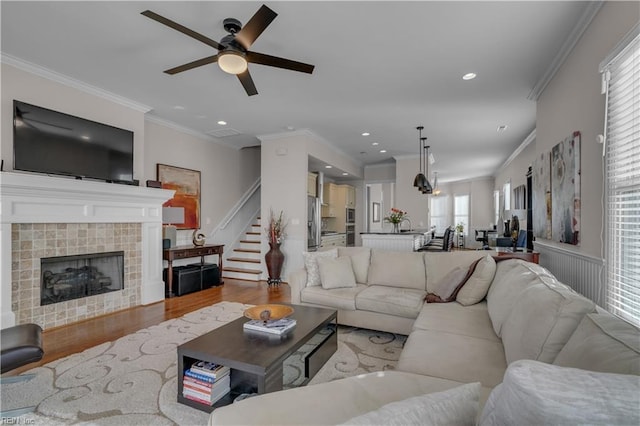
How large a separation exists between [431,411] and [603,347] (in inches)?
29.2

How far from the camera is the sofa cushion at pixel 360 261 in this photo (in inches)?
141

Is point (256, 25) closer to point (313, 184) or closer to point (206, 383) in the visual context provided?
point (206, 383)

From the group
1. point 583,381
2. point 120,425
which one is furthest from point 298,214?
point 583,381

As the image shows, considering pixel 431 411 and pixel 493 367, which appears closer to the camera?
pixel 431 411

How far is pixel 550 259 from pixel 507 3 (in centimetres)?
260

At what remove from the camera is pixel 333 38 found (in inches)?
107

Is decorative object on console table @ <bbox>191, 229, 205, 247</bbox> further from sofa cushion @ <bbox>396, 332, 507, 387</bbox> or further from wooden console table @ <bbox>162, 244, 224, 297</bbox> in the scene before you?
sofa cushion @ <bbox>396, 332, 507, 387</bbox>

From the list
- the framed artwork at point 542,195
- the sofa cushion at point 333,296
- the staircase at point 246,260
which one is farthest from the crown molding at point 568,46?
the staircase at point 246,260

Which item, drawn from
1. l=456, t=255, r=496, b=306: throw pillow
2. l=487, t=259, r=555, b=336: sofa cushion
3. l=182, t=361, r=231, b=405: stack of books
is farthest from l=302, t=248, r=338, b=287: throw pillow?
l=487, t=259, r=555, b=336: sofa cushion

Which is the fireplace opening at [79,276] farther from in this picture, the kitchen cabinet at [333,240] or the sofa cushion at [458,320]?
the kitchen cabinet at [333,240]

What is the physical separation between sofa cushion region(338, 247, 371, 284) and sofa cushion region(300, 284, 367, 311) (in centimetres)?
21

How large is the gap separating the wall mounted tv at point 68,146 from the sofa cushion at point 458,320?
4152mm

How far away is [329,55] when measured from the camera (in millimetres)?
3014

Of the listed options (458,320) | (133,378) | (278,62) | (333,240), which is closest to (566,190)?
(458,320)
